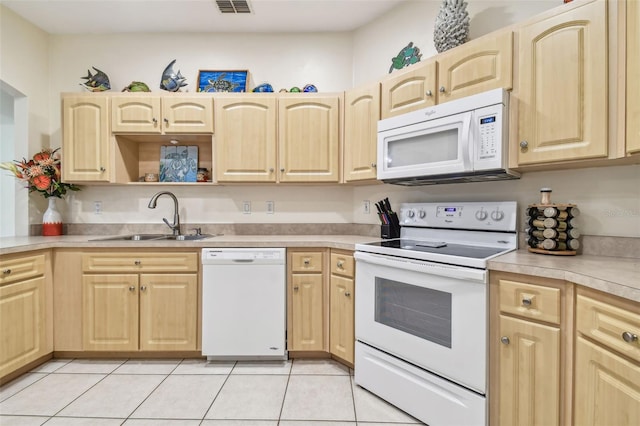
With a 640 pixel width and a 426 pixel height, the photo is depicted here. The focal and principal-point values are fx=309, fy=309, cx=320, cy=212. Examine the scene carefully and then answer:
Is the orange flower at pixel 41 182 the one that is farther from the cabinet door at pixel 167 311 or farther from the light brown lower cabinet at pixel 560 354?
the light brown lower cabinet at pixel 560 354

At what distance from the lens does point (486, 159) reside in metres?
1.64

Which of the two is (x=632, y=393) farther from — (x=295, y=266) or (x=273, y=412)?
(x=295, y=266)

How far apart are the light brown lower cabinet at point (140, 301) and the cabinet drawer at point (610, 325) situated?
222cm

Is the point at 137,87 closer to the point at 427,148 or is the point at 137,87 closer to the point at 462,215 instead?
the point at 427,148

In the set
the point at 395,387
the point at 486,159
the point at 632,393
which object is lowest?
the point at 395,387

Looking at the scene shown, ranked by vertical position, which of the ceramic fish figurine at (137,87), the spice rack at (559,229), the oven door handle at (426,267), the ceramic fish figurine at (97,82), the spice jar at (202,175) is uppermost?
the ceramic fish figurine at (97,82)

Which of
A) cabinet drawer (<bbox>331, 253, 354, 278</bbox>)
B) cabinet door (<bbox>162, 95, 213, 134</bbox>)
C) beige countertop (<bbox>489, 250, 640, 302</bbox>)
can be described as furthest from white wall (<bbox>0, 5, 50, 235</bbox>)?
beige countertop (<bbox>489, 250, 640, 302</bbox>)

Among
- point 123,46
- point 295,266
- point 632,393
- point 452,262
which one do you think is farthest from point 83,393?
point 123,46

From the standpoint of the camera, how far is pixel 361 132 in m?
2.35

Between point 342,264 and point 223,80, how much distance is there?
195cm

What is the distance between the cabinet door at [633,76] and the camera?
1.25 metres

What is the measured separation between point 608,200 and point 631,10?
858 mm

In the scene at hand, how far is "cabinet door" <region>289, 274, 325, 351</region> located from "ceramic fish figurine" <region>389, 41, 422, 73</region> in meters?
1.74

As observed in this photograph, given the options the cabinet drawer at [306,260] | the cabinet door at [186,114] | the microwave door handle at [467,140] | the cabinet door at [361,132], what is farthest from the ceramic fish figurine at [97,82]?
the microwave door handle at [467,140]
